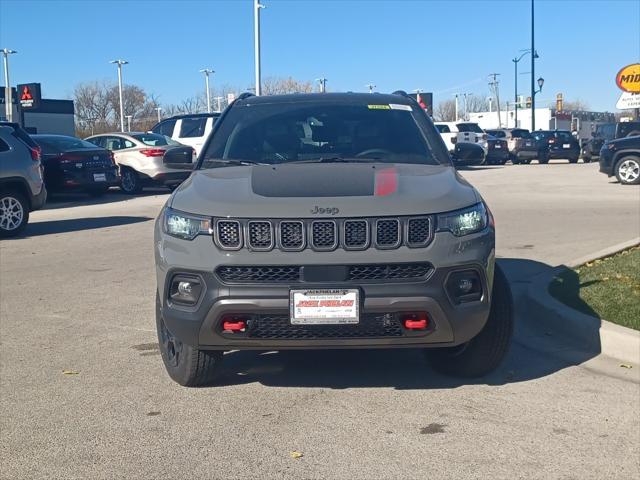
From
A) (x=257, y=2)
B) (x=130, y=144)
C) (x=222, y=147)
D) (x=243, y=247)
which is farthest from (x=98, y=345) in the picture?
(x=257, y=2)

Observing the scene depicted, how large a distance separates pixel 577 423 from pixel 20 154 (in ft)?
34.8

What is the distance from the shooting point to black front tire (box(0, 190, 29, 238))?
1262 centimetres

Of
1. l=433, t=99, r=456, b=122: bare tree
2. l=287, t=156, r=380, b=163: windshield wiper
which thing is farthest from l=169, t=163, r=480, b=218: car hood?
l=433, t=99, r=456, b=122: bare tree

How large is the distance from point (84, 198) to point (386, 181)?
1748cm

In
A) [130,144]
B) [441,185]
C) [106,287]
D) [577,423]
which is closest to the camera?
→ [577,423]

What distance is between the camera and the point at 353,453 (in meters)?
3.96

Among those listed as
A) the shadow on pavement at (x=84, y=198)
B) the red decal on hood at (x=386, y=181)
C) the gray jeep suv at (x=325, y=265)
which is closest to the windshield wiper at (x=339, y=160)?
the red decal on hood at (x=386, y=181)

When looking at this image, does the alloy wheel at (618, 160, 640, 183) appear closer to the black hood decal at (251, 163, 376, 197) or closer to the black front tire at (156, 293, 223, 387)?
the black hood decal at (251, 163, 376, 197)

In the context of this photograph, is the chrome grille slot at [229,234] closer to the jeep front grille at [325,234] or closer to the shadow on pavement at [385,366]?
the jeep front grille at [325,234]

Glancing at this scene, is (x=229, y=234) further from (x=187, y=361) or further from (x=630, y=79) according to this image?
(x=630, y=79)

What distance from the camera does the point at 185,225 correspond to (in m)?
4.47

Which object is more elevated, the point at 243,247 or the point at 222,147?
the point at 222,147

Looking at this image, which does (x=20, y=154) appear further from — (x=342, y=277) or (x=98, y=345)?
(x=342, y=277)

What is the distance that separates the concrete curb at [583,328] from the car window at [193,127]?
1742 centimetres
